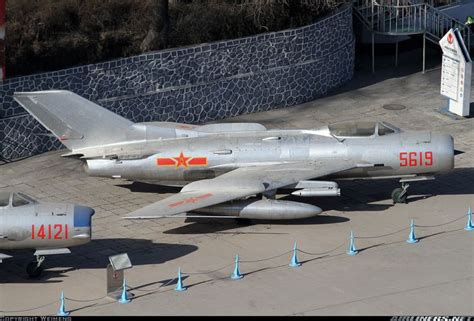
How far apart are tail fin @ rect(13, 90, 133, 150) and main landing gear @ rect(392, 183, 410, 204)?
305 inches

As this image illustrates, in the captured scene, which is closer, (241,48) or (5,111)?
(5,111)

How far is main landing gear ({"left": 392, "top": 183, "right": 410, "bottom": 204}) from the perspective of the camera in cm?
3120

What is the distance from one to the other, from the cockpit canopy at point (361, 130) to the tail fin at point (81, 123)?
19.2 feet

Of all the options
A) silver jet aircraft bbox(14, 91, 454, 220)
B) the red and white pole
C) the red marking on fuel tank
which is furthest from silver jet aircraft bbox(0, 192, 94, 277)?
the red and white pole

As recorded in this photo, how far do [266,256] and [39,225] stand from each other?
5769 mm

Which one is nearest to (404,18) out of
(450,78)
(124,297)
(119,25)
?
(450,78)

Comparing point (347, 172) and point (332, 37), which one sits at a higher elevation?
point (332, 37)

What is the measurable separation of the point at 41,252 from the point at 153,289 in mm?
2735

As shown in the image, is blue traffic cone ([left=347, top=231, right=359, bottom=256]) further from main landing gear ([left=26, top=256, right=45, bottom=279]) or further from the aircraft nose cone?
main landing gear ([left=26, top=256, right=45, bottom=279])

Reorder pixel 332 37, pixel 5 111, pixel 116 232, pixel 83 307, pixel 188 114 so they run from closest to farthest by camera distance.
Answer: pixel 83 307 → pixel 116 232 → pixel 5 111 → pixel 188 114 → pixel 332 37

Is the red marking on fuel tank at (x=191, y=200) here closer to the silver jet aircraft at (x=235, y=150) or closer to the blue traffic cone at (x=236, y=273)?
the silver jet aircraft at (x=235, y=150)

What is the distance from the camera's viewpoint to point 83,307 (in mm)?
24062

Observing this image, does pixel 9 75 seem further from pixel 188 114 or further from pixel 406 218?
pixel 406 218

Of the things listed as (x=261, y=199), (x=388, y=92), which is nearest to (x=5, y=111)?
(x=261, y=199)
